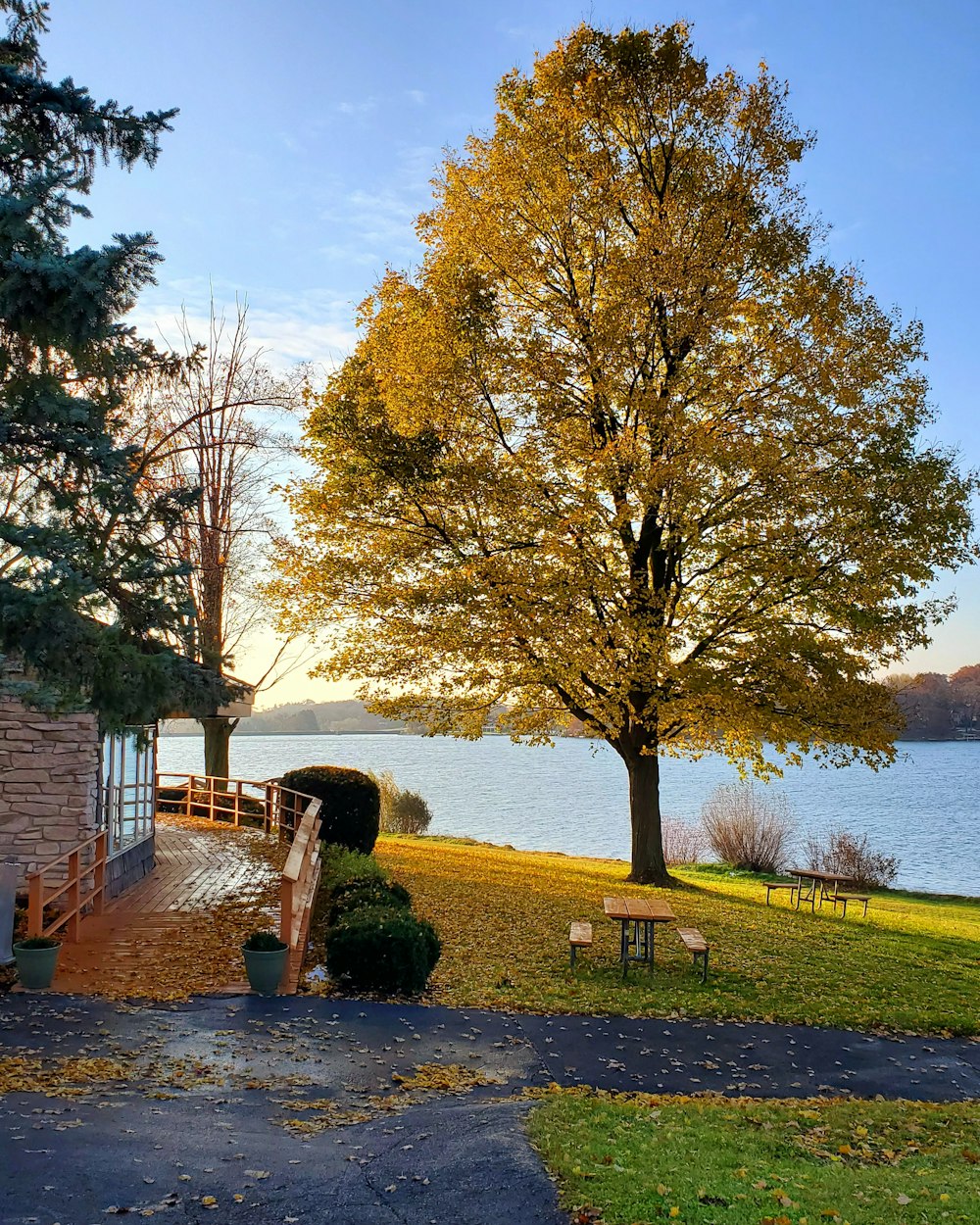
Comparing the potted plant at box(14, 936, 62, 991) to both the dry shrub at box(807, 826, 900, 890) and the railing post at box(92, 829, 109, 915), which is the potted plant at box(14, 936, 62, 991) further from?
the dry shrub at box(807, 826, 900, 890)

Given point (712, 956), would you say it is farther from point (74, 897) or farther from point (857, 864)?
point (857, 864)

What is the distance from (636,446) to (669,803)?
37385 mm

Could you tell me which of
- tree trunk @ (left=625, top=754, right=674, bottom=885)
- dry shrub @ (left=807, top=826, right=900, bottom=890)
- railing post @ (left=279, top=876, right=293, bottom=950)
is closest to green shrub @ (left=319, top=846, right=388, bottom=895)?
railing post @ (left=279, top=876, right=293, bottom=950)

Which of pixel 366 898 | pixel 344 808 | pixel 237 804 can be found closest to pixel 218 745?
pixel 237 804

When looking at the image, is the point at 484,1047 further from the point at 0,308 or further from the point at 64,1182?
the point at 0,308

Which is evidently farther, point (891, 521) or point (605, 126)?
point (605, 126)

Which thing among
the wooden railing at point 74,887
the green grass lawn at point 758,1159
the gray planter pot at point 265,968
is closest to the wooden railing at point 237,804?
the wooden railing at point 74,887

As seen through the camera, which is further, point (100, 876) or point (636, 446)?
point (636, 446)

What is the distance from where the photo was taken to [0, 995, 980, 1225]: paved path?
17.7 feet

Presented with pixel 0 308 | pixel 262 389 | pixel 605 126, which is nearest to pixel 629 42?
pixel 605 126

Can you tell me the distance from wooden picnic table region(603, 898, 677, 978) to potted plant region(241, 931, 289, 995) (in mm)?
3847

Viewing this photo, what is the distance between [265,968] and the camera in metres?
9.93

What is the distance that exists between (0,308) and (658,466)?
10561 millimetres

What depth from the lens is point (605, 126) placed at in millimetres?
→ 18328
